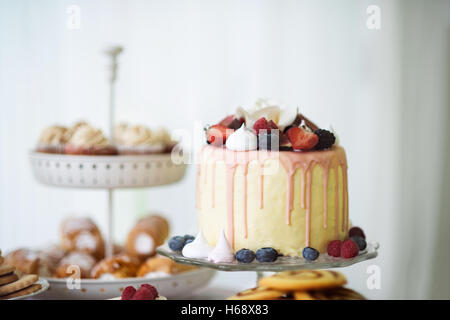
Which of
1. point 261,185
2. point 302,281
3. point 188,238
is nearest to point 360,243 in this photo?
point 302,281

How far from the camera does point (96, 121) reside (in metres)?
2.16

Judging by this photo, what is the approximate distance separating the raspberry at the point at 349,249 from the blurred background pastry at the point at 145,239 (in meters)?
0.73

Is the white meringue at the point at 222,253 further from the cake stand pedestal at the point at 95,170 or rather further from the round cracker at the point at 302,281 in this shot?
the cake stand pedestal at the point at 95,170

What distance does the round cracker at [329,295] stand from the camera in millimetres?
1238

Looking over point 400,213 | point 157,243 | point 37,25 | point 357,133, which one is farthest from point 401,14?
point 37,25

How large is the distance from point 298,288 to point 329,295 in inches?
3.4

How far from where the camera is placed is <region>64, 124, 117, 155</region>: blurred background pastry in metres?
1.56

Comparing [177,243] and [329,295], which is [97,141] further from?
[329,295]

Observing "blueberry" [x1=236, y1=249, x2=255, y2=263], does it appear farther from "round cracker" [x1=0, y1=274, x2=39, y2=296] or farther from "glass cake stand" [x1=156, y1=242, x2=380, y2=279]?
"round cracker" [x1=0, y1=274, x2=39, y2=296]

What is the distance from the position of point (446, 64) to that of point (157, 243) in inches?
40.3

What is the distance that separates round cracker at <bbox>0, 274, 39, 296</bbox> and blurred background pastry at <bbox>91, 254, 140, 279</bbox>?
0.24 m

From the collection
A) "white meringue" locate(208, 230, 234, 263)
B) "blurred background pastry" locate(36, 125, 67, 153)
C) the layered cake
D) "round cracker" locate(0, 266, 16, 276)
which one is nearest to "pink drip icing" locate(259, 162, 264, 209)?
the layered cake

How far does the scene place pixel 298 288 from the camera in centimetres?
125

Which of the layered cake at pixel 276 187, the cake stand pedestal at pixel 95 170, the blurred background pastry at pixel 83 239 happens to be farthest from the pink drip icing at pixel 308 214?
the blurred background pastry at pixel 83 239
